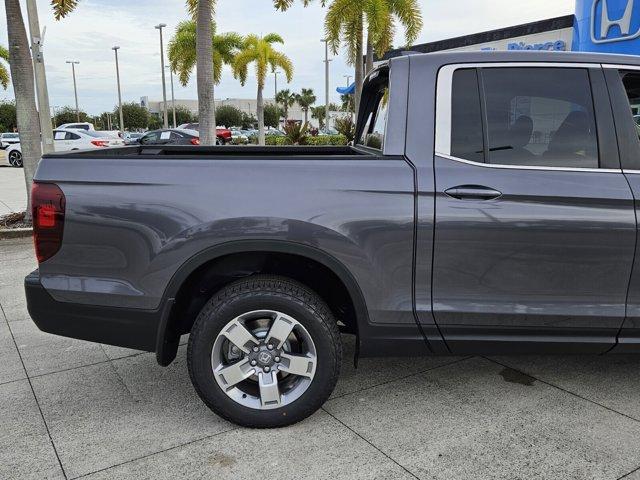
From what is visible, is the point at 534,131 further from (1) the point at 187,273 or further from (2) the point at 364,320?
(1) the point at 187,273

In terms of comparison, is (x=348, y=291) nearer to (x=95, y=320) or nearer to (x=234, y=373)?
(x=234, y=373)

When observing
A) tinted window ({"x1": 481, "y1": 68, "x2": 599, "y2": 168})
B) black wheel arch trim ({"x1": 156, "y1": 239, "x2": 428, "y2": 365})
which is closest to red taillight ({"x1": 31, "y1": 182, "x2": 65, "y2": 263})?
black wheel arch trim ({"x1": 156, "y1": 239, "x2": 428, "y2": 365})

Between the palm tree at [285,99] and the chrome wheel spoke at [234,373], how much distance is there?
8495cm

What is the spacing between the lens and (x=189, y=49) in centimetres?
2938

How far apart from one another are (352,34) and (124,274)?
18.4m

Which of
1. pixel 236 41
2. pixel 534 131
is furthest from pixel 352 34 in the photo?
pixel 534 131

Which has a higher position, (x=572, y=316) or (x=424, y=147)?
(x=424, y=147)

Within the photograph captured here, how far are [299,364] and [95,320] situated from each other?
3.43 ft

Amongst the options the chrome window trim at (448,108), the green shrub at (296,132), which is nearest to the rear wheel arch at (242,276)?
the chrome window trim at (448,108)

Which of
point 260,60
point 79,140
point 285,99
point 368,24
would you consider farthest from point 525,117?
point 285,99

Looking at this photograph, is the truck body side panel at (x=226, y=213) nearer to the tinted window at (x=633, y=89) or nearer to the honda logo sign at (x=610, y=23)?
the tinted window at (x=633, y=89)

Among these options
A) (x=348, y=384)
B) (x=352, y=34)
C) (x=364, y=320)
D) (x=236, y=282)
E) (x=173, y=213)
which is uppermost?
(x=352, y=34)

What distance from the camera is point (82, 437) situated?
9.25 feet

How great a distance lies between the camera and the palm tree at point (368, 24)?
18.8 metres
